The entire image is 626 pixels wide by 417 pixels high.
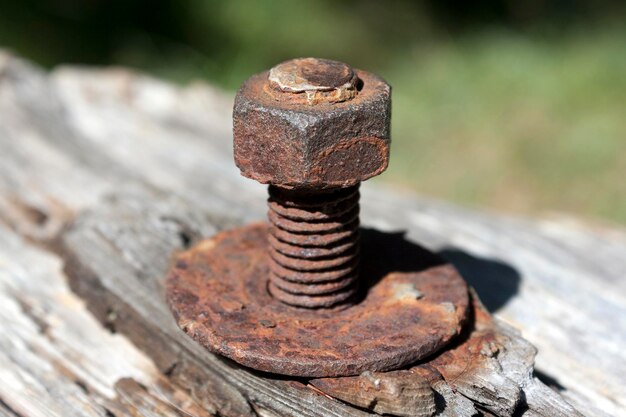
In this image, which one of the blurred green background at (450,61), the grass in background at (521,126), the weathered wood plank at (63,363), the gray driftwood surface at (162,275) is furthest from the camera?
the blurred green background at (450,61)

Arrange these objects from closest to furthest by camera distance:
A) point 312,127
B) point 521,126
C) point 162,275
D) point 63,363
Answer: point 312,127 → point 63,363 → point 162,275 → point 521,126

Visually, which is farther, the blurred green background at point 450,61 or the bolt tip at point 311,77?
the blurred green background at point 450,61

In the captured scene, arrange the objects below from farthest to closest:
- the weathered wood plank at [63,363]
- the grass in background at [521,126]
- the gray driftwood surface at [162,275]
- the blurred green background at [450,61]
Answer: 1. the blurred green background at [450,61]
2. the grass in background at [521,126]
3. the weathered wood plank at [63,363]
4. the gray driftwood surface at [162,275]

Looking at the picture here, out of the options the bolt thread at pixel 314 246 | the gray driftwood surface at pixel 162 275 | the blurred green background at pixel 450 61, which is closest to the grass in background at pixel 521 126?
the blurred green background at pixel 450 61

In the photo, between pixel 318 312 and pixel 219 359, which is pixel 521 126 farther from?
pixel 219 359

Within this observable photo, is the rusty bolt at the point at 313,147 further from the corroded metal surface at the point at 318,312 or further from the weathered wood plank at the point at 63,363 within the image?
the weathered wood plank at the point at 63,363

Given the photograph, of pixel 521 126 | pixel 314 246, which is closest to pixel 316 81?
pixel 314 246

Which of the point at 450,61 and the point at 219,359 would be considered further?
the point at 450,61
